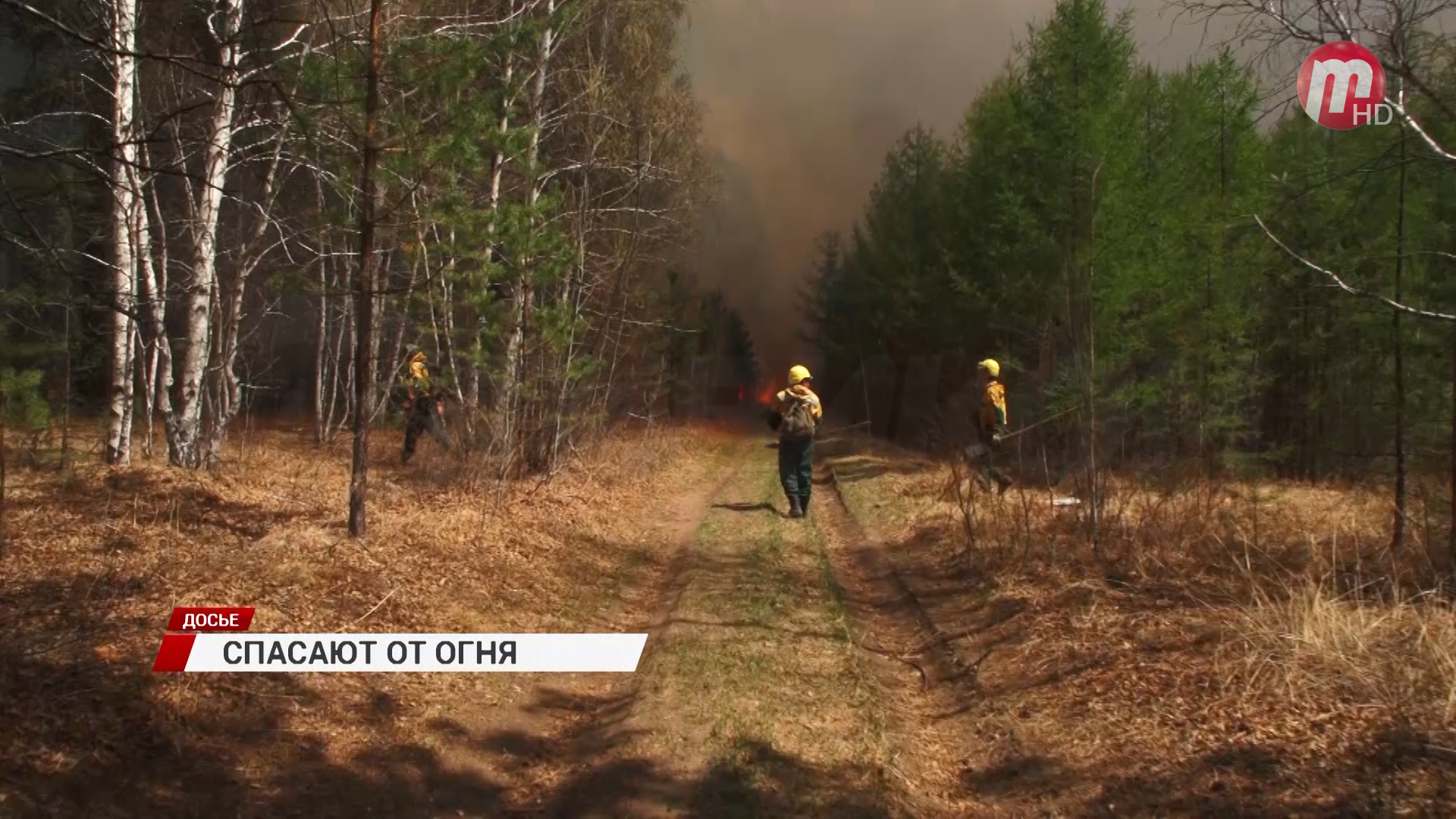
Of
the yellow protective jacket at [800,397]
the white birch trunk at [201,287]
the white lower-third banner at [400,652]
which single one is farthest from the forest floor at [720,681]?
the yellow protective jacket at [800,397]

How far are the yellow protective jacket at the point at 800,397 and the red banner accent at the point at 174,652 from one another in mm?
8750

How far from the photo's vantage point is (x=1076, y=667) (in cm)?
681

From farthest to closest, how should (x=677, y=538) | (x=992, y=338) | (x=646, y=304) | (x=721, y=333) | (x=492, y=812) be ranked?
(x=721, y=333) → (x=992, y=338) → (x=646, y=304) → (x=677, y=538) → (x=492, y=812)

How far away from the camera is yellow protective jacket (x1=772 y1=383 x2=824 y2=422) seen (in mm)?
13711

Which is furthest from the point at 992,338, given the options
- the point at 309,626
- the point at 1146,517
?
the point at 309,626

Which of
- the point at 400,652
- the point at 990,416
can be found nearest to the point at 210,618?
the point at 400,652

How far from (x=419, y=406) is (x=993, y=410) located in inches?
340

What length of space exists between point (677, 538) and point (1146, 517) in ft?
18.2

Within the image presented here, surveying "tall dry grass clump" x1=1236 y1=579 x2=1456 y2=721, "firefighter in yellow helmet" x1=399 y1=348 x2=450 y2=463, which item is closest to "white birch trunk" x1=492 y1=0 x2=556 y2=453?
"firefighter in yellow helmet" x1=399 y1=348 x2=450 y2=463

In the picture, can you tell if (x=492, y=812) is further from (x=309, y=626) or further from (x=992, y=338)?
(x=992, y=338)

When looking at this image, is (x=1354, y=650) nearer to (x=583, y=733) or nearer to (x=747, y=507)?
(x=583, y=733)

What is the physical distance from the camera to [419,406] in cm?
1600

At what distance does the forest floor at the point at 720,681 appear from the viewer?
4812 millimetres

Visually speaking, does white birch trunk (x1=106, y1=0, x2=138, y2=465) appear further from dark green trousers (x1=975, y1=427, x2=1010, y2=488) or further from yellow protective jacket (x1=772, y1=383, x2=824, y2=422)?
dark green trousers (x1=975, y1=427, x2=1010, y2=488)
